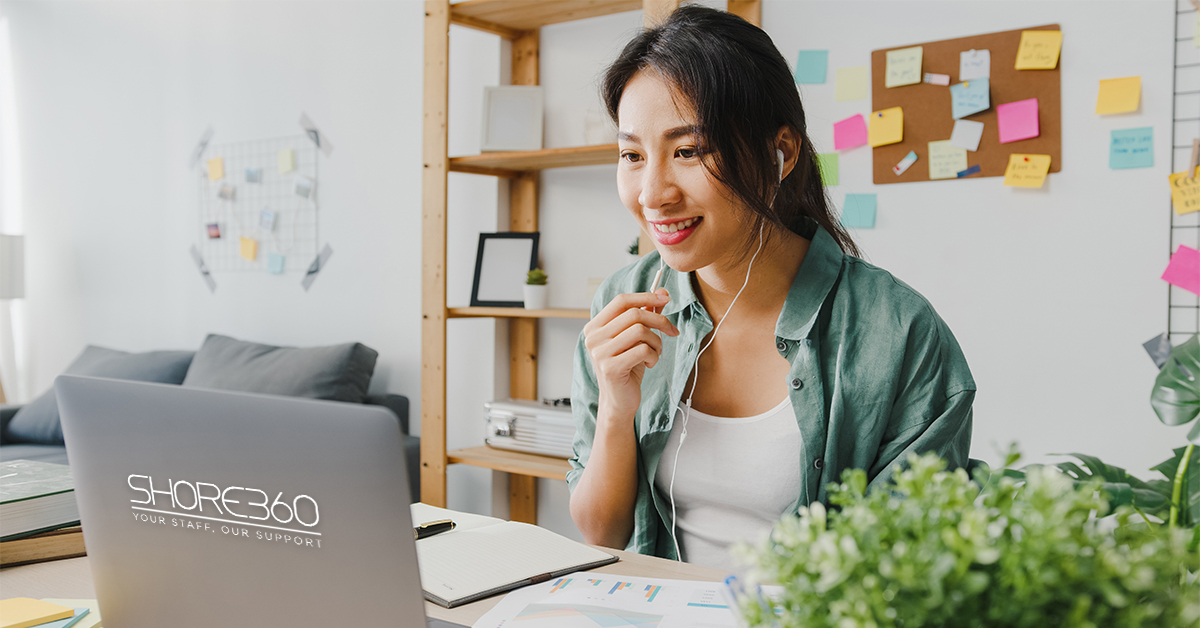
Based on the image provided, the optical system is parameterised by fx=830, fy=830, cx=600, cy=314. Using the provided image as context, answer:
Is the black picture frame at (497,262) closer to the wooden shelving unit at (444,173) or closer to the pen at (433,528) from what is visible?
the wooden shelving unit at (444,173)

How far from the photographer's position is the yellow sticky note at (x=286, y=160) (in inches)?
128

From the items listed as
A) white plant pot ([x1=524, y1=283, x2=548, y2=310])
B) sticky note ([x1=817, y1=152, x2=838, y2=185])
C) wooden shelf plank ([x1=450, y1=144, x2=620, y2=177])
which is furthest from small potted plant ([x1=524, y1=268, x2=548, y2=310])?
sticky note ([x1=817, y1=152, x2=838, y2=185])

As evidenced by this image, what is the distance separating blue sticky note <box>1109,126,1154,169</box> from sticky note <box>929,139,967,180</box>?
31 centimetres

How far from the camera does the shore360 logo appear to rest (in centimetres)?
58

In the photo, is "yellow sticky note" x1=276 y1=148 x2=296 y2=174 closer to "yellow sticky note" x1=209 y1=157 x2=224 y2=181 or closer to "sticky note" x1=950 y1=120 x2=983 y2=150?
"yellow sticky note" x1=209 y1=157 x2=224 y2=181

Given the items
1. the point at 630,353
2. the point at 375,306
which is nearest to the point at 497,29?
the point at 375,306

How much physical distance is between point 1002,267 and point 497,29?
1.67 m

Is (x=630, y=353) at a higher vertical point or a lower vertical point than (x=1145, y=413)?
higher

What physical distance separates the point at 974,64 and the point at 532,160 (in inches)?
48.0

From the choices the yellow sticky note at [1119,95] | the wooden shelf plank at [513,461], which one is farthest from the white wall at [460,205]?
the wooden shelf plank at [513,461]

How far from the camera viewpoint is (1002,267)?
79.0 inches

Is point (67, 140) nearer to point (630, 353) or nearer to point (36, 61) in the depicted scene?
point (36, 61)

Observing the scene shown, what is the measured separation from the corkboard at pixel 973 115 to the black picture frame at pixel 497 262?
1094mm

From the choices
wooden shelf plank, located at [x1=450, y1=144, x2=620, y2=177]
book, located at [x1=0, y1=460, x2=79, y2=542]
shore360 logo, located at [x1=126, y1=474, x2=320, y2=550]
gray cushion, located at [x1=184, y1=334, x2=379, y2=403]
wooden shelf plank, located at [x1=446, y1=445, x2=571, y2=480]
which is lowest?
wooden shelf plank, located at [x1=446, y1=445, x2=571, y2=480]
